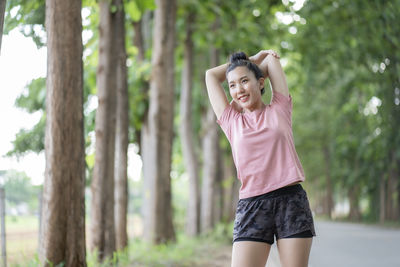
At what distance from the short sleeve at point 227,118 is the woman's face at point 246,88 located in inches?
4.3

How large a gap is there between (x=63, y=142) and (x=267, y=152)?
101 inches

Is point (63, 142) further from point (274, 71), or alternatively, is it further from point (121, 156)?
point (121, 156)

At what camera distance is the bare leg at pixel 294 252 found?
3418 mm

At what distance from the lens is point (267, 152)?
11.7ft

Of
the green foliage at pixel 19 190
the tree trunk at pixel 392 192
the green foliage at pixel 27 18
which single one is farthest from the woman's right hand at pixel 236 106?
the tree trunk at pixel 392 192

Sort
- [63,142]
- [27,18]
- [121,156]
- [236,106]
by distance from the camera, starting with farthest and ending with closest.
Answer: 1. [121,156]
2. [27,18]
3. [63,142]
4. [236,106]

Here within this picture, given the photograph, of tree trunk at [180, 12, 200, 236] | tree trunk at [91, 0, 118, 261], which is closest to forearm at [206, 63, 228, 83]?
tree trunk at [91, 0, 118, 261]

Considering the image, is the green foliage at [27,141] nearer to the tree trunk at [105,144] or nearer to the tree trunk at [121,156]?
the tree trunk at [105,144]

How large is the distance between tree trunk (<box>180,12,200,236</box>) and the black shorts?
11191mm

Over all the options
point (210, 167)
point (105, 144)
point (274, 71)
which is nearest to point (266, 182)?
point (274, 71)

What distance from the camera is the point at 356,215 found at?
34.3 metres

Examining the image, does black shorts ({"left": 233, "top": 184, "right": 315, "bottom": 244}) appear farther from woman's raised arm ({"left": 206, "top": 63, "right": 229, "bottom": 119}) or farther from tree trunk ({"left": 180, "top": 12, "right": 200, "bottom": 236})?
tree trunk ({"left": 180, "top": 12, "right": 200, "bottom": 236})

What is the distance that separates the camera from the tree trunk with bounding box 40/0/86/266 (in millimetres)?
5398

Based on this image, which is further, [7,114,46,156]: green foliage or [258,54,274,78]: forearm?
[7,114,46,156]: green foliage
